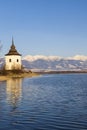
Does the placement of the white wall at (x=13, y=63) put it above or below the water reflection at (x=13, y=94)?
above

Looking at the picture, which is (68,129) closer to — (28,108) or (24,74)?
(28,108)

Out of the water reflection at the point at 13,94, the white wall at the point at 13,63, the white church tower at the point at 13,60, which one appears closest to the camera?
the water reflection at the point at 13,94

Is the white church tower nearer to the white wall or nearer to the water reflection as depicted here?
the white wall

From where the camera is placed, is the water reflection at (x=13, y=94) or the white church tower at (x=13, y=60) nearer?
the water reflection at (x=13, y=94)

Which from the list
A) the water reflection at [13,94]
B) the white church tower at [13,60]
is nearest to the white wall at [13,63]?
the white church tower at [13,60]

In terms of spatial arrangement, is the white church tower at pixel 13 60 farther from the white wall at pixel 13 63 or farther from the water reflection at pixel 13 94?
the water reflection at pixel 13 94

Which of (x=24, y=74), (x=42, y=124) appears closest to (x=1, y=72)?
(x=24, y=74)

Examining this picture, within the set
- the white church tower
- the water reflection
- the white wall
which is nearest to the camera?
the water reflection

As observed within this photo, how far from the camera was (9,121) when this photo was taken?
925 inches

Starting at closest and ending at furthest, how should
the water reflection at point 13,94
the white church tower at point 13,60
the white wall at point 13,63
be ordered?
the water reflection at point 13,94 → the white church tower at point 13,60 → the white wall at point 13,63

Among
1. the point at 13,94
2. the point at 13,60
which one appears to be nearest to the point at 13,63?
the point at 13,60

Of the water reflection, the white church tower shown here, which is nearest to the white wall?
the white church tower

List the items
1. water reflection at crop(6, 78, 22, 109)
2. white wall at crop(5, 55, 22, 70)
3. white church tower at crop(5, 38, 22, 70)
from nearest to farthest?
water reflection at crop(6, 78, 22, 109) < white church tower at crop(5, 38, 22, 70) < white wall at crop(5, 55, 22, 70)

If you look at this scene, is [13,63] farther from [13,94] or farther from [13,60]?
[13,94]
